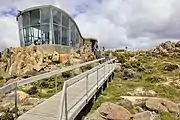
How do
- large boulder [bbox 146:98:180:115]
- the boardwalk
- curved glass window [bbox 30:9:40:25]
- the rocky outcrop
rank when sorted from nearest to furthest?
the boardwalk < large boulder [bbox 146:98:180:115] < curved glass window [bbox 30:9:40:25] < the rocky outcrop

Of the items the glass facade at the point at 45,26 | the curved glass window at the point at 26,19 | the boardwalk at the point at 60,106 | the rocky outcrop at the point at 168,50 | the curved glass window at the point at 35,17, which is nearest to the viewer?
the boardwalk at the point at 60,106

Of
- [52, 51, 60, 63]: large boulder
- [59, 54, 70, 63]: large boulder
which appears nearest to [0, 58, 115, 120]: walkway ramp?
[52, 51, 60, 63]: large boulder

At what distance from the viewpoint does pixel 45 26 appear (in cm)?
2598

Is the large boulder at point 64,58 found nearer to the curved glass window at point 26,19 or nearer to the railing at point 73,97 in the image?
the curved glass window at point 26,19

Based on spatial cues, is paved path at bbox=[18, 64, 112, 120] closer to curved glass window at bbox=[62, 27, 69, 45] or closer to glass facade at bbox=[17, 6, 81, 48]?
glass facade at bbox=[17, 6, 81, 48]

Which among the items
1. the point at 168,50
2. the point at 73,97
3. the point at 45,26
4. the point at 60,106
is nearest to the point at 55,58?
the point at 45,26

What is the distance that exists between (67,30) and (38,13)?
164 inches

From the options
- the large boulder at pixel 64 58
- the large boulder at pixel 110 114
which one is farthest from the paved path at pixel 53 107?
the large boulder at pixel 64 58

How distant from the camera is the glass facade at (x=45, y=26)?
26.0 metres

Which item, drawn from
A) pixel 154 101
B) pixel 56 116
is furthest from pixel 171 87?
pixel 56 116

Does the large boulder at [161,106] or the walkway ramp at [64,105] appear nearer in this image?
the walkway ramp at [64,105]

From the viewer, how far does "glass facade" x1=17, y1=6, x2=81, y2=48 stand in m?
26.0

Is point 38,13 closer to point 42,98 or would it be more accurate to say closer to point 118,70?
point 118,70

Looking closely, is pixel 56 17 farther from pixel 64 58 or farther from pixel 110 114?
pixel 110 114
